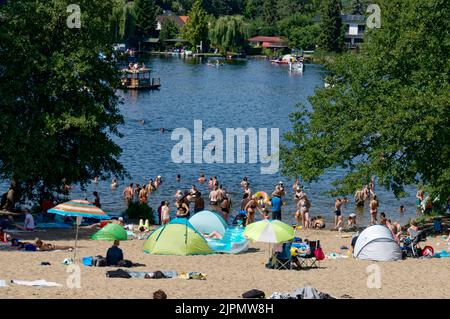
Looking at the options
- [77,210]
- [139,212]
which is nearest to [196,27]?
[139,212]

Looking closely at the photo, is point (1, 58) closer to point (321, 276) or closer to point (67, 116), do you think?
point (67, 116)

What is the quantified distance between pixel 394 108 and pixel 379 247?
287 inches

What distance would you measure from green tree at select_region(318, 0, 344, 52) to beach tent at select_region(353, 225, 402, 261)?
139146mm

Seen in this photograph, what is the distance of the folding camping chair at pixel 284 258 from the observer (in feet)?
92.4

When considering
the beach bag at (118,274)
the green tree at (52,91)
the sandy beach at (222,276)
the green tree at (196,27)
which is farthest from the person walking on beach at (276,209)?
the green tree at (196,27)

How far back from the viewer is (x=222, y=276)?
26.8 meters

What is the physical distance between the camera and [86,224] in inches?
1403

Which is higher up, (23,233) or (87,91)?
(87,91)

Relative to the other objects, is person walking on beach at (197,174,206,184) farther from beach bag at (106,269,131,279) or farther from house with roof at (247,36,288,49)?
house with roof at (247,36,288,49)

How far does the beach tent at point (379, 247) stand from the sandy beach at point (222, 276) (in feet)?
1.19

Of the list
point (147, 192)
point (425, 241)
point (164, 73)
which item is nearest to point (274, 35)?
point (164, 73)

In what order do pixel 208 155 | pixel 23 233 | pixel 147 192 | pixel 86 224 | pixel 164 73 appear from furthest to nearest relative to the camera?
pixel 164 73 → pixel 208 155 → pixel 147 192 → pixel 86 224 → pixel 23 233

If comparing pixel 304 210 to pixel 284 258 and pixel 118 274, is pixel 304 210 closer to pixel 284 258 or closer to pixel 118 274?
pixel 284 258
